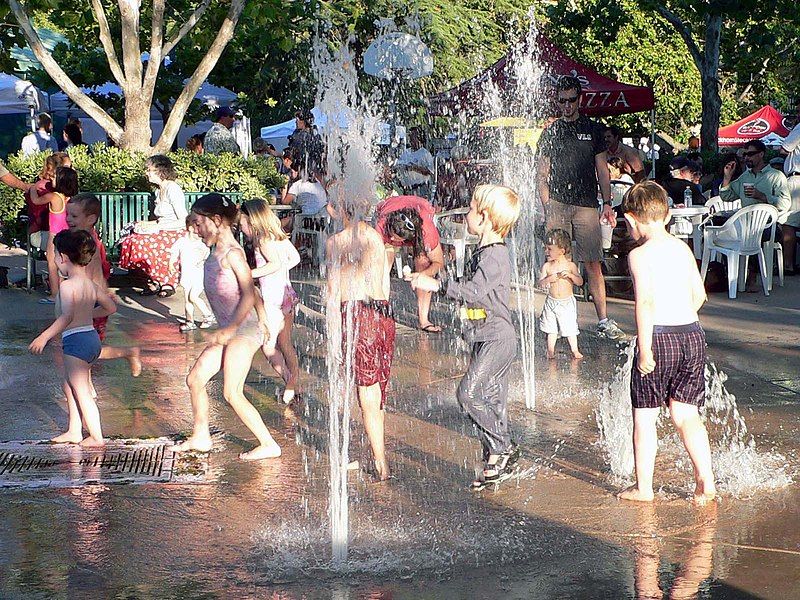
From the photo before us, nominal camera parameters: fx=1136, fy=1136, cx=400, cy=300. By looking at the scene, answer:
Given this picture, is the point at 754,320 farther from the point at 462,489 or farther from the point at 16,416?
the point at 16,416

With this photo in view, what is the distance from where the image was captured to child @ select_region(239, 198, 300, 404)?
7.16 meters

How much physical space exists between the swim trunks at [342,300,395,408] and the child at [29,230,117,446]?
68.7 inches

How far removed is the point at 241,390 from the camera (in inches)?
237

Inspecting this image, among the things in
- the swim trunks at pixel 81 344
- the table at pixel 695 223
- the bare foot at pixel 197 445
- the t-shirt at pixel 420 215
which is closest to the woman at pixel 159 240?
the t-shirt at pixel 420 215

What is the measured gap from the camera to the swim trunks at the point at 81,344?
21.2ft

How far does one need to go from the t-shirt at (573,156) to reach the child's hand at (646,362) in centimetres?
431

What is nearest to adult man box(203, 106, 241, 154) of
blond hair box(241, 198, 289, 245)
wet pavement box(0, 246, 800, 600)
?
wet pavement box(0, 246, 800, 600)

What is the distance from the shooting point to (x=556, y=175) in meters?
9.41

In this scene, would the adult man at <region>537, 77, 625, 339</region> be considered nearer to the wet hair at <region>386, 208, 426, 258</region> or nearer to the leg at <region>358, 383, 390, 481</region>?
the wet hair at <region>386, 208, 426, 258</region>

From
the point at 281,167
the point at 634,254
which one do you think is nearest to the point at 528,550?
the point at 634,254

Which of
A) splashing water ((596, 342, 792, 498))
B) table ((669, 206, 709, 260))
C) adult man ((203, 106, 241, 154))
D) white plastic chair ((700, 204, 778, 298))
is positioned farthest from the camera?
adult man ((203, 106, 241, 154))

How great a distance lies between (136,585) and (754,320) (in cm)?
749

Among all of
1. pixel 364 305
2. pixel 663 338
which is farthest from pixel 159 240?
pixel 663 338

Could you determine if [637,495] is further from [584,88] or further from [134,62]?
[584,88]
